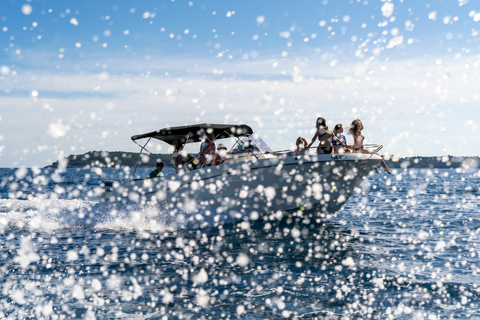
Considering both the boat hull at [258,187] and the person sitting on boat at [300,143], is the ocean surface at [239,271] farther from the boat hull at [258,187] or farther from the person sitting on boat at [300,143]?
the person sitting on boat at [300,143]

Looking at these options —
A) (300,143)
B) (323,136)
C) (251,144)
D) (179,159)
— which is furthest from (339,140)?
(179,159)

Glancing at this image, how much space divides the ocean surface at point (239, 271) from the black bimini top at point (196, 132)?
2.25m

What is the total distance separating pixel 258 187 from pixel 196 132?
2.68 m

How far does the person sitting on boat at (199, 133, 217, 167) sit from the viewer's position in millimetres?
11625

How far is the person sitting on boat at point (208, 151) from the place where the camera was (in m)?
11.6

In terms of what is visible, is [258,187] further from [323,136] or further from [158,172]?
[158,172]

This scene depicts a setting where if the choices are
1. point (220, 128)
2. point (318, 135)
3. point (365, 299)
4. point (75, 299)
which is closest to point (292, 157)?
point (318, 135)

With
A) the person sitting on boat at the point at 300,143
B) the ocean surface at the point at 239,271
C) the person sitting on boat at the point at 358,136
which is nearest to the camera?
the ocean surface at the point at 239,271

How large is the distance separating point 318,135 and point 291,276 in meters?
5.45

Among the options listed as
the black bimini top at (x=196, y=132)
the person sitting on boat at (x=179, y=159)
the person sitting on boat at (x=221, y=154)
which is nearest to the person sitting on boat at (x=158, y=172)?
the person sitting on boat at (x=179, y=159)

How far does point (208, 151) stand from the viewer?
38.5 feet

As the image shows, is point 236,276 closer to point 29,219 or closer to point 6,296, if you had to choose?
point 6,296

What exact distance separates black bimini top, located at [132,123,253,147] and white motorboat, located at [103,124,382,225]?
0.03 metres

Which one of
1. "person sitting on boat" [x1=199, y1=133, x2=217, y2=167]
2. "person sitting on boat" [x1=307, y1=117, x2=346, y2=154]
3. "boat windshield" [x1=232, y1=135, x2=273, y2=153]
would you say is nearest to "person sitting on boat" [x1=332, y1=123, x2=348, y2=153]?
"person sitting on boat" [x1=307, y1=117, x2=346, y2=154]
